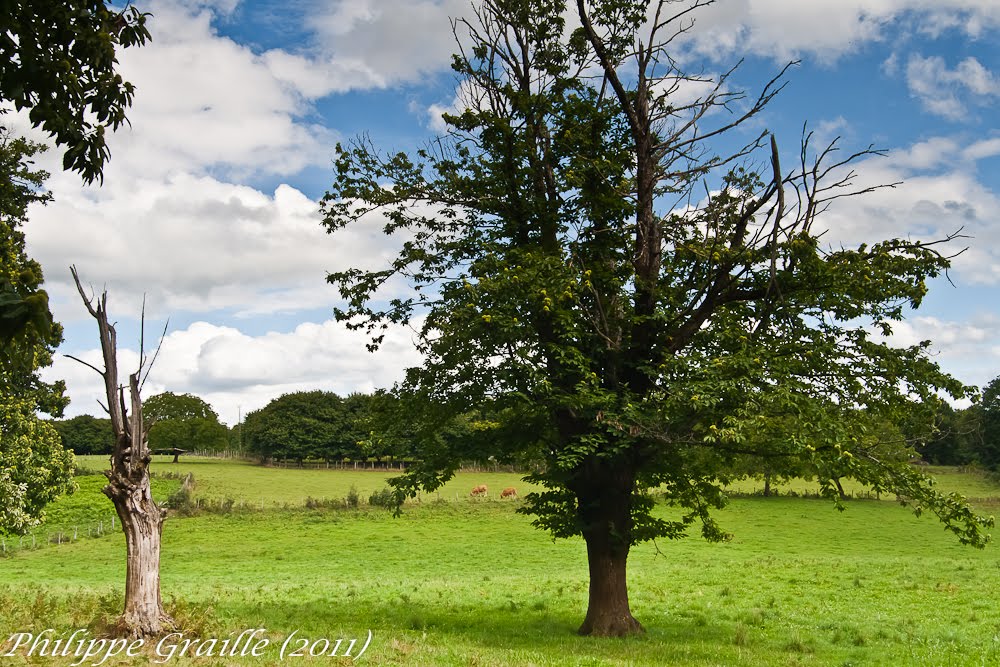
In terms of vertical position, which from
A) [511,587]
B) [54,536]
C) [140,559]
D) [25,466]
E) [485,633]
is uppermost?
[25,466]

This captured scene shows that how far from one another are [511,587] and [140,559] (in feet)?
53.4

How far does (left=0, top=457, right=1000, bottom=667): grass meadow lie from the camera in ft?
50.8

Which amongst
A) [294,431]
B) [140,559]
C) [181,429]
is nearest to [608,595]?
[140,559]

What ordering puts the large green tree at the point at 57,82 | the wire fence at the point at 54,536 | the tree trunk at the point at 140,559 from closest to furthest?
the large green tree at the point at 57,82 < the tree trunk at the point at 140,559 < the wire fence at the point at 54,536

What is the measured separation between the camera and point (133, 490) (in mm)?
14633

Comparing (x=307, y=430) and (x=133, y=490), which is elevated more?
(x=307, y=430)

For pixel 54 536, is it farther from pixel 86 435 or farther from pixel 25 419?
pixel 86 435

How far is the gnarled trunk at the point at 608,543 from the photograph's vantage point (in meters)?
18.1

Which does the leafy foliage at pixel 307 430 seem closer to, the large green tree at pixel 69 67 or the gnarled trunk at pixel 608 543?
the gnarled trunk at pixel 608 543

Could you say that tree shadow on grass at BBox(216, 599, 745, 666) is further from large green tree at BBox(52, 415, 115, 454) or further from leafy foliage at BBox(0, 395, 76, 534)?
large green tree at BBox(52, 415, 115, 454)

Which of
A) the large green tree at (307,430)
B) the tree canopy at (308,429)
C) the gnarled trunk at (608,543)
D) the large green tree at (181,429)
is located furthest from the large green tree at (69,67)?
the large green tree at (181,429)

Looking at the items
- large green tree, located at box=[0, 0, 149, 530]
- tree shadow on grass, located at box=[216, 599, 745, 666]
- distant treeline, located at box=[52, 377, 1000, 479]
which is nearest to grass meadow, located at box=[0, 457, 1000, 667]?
tree shadow on grass, located at box=[216, 599, 745, 666]

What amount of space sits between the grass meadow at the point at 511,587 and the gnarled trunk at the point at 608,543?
818 millimetres

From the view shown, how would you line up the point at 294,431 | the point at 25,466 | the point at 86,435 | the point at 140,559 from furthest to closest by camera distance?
the point at 86,435 → the point at 294,431 → the point at 25,466 → the point at 140,559
